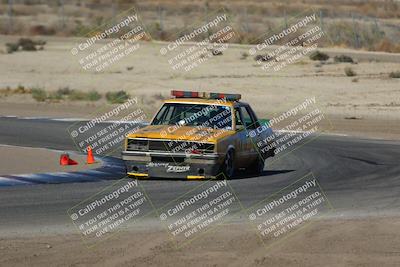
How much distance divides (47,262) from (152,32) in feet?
163

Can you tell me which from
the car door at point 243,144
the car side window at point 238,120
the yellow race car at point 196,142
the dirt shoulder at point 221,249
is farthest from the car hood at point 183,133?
the dirt shoulder at point 221,249

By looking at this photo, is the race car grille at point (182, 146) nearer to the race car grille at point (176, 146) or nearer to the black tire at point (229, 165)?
the race car grille at point (176, 146)

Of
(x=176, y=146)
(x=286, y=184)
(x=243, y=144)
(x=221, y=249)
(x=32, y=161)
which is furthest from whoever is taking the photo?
(x=32, y=161)

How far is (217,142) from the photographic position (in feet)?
59.9

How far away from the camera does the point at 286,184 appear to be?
18.8 metres

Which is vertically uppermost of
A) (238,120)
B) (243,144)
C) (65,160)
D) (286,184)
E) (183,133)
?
(65,160)

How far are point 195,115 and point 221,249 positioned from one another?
6.64 m

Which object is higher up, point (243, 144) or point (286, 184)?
point (243, 144)

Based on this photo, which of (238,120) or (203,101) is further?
(238,120)

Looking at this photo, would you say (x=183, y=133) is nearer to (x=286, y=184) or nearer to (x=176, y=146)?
(x=176, y=146)

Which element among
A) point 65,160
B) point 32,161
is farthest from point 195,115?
point 32,161

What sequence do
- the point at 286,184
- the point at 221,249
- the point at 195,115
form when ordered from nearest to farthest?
the point at 221,249 < the point at 286,184 < the point at 195,115

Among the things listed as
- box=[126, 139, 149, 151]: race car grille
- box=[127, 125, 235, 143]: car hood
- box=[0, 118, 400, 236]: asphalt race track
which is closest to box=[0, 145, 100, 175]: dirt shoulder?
box=[0, 118, 400, 236]: asphalt race track

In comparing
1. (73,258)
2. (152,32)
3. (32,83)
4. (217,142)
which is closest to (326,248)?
(73,258)
